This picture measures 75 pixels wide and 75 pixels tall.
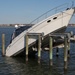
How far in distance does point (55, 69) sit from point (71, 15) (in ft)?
20.8

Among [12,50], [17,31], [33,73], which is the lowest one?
[33,73]

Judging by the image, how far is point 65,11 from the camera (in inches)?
1264

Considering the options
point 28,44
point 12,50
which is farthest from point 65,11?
point 12,50

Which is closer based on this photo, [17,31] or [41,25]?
[41,25]

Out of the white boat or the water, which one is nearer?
the water

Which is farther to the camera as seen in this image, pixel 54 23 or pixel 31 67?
pixel 54 23

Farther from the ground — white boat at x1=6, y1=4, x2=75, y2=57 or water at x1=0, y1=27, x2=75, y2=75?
white boat at x1=6, y1=4, x2=75, y2=57

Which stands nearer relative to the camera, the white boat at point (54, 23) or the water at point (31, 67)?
the water at point (31, 67)

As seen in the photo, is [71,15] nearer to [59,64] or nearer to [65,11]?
[65,11]

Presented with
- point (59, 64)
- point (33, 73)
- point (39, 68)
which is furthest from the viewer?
point (59, 64)

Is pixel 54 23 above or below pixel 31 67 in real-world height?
above

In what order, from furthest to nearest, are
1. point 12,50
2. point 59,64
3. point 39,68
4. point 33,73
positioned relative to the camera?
1. point 12,50
2. point 59,64
3. point 39,68
4. point 33,73

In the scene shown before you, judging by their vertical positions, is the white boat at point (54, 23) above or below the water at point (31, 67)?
above

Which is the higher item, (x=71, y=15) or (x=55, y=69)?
(x=71, y=15)
